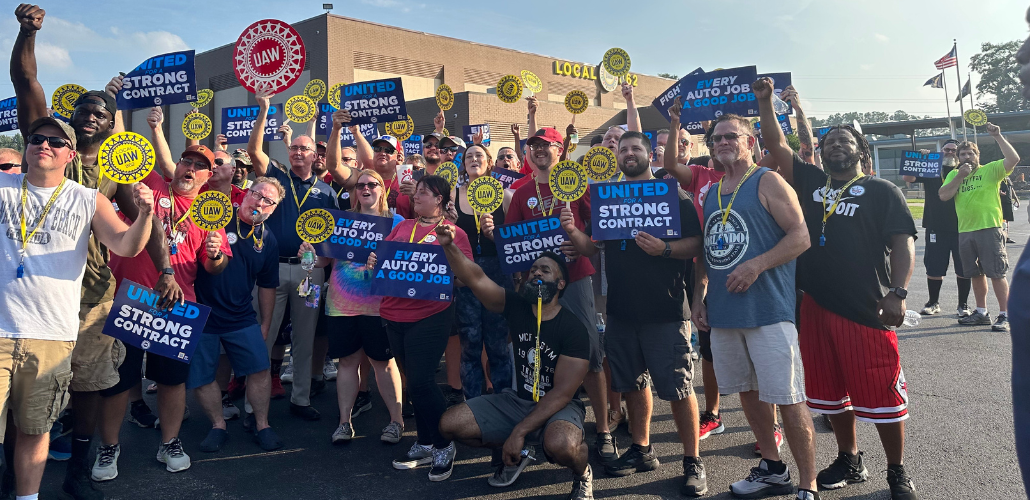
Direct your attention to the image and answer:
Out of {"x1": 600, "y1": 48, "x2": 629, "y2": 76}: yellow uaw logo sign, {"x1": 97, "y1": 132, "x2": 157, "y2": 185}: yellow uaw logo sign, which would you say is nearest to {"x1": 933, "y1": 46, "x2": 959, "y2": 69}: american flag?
{"x1": 600, "y1": 48, "x2": 629, "y2": 76}: yellow uaw logo sign

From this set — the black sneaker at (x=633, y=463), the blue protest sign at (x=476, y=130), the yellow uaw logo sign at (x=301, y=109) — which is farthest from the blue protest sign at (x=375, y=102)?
the black sneaker at (x=633, y=463)

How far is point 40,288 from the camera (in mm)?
3379

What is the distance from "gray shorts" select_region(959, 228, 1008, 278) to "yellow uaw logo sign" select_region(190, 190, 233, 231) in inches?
364

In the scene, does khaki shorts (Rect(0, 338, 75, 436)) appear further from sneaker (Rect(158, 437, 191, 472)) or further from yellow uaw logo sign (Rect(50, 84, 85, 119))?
yellow uaw logo sign (Rect(50, 84, 85, 119))

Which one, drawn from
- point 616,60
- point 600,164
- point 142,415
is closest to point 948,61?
point 616,60

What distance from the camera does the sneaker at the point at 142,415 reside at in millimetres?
5352

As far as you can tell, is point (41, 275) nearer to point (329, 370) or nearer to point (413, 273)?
point (413, 273)

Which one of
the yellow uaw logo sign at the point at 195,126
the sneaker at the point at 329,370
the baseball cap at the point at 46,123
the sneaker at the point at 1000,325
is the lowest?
the sneaker at the point at 329,370

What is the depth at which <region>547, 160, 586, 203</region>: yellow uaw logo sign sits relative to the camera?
15.3 feet

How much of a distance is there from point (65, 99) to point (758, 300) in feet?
20.9

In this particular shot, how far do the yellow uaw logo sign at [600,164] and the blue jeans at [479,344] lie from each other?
1.38 m

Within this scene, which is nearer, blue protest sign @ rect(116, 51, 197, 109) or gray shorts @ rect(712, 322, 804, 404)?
gray shorts @ rect(712, 322, 804, 404)

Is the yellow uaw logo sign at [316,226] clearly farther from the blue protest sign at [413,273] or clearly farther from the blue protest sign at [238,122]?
the blue protest sign at [238,122]

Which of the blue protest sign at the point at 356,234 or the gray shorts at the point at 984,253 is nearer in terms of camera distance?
the blue protest sign at the point at 356,234
